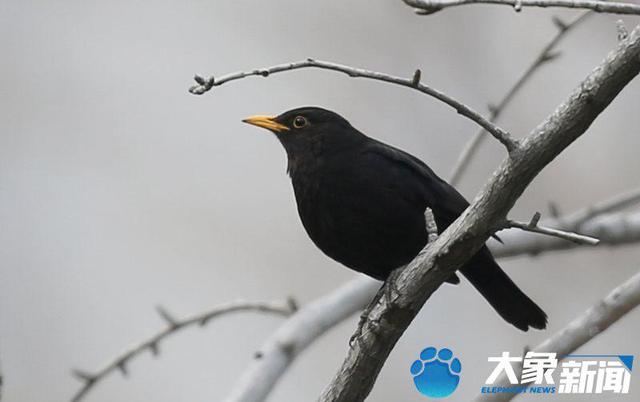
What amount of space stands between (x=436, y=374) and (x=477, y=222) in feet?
4.62

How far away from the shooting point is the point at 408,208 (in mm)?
4215

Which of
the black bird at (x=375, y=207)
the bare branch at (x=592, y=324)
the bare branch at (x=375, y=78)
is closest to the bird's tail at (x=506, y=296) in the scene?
the black bird at (x=375, y=207)

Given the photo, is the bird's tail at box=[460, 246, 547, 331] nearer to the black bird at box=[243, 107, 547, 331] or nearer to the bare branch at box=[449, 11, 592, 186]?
the black bird at box=[243, 107, 547, 331]

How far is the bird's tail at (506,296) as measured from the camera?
4.50 meters

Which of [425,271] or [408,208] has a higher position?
[408,208]

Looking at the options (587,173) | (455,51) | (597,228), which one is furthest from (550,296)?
(597,228)

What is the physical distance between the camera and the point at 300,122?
471cm

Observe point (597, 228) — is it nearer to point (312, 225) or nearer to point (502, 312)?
point (502, 312)

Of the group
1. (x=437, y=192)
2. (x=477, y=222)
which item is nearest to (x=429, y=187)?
(x=437, y=192)

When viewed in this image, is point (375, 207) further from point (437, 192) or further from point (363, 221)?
point (437, 192)

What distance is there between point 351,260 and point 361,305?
43.2 inches

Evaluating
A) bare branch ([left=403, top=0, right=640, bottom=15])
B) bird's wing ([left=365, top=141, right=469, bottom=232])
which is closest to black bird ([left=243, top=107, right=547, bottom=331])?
bird's wing ([left=365, top=141, right=469, bottom=232])

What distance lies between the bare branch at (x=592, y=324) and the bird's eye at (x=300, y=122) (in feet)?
4.50

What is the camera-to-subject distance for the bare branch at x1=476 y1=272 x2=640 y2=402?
4254 mm
